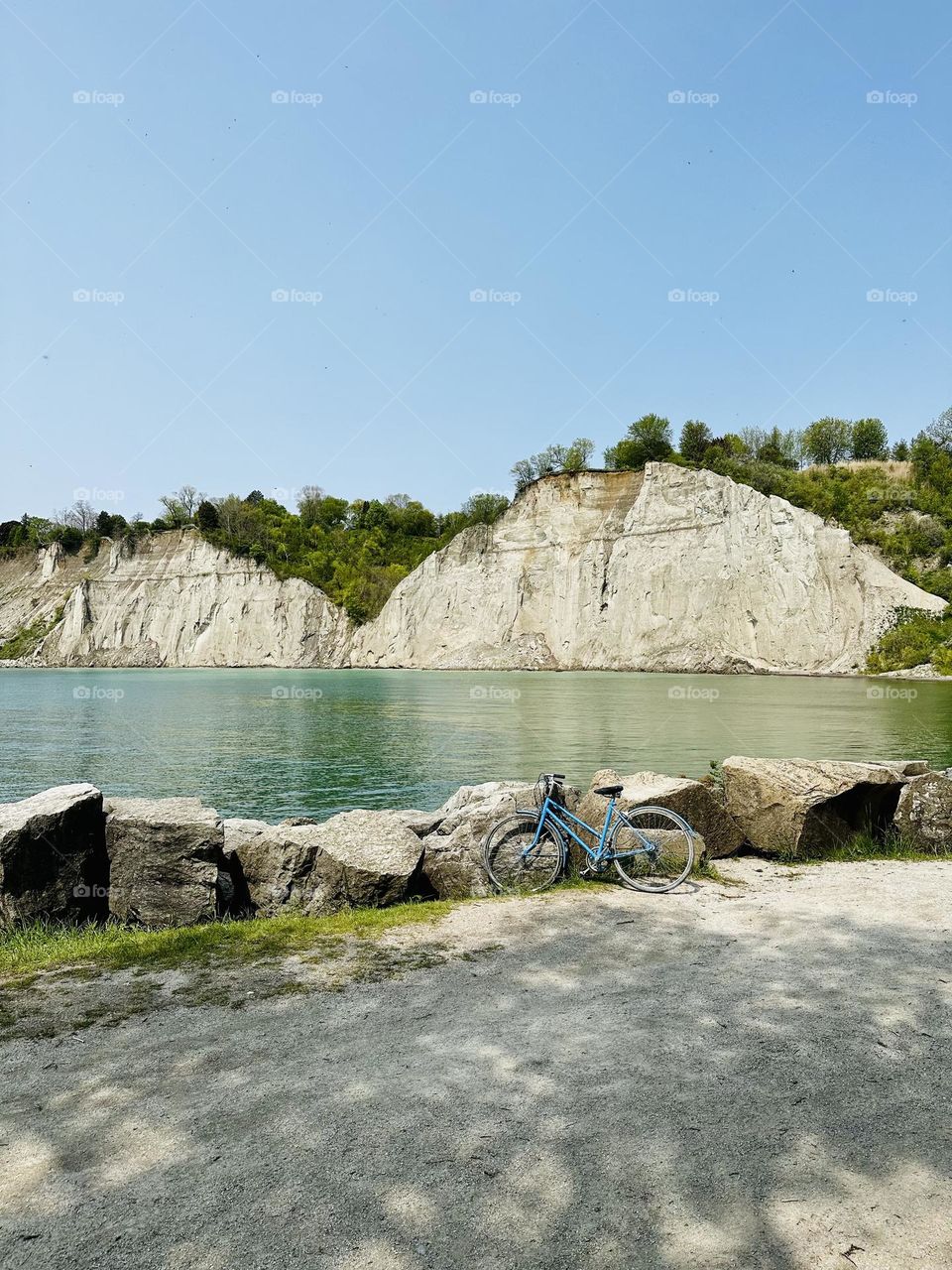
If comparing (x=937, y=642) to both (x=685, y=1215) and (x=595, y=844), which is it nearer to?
(x=595, y=844)

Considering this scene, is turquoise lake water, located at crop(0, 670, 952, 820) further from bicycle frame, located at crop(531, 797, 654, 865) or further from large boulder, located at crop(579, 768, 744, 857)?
bicycle frame, located at crop(531, 797, 654, 865)

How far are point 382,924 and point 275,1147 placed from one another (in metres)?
3.86

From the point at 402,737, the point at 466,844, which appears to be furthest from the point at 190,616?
the point at 466,844

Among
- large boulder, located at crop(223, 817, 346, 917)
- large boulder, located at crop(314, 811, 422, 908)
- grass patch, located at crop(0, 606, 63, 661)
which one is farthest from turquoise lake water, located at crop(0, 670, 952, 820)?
grass patch, located at crop(0, 606, 63, 661)

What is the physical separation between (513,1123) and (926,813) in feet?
29.7

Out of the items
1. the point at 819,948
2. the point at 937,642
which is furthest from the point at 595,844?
the point at 937,642

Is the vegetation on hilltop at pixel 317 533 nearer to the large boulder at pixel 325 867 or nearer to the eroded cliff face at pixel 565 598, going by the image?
the eroded cliff face at pixel 565 598

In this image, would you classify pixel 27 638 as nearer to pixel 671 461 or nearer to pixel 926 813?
pixel 671 461

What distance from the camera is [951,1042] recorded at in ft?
15.9
